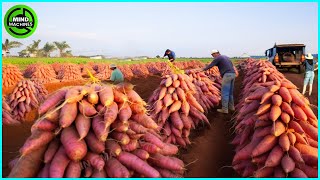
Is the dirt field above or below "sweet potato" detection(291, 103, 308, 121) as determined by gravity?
below

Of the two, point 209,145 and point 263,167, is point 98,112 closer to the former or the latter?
point 263,167

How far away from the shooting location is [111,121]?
3.06 meters

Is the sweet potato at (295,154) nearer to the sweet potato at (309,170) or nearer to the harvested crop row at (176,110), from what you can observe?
the sweet potato at (309,170)

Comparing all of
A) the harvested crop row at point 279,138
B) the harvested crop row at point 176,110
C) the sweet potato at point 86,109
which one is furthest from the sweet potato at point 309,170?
the sweet potato at point 86,109

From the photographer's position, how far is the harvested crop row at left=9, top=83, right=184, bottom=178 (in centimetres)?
288

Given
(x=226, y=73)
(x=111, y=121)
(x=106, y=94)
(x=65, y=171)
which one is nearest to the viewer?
(x=65, y=171)

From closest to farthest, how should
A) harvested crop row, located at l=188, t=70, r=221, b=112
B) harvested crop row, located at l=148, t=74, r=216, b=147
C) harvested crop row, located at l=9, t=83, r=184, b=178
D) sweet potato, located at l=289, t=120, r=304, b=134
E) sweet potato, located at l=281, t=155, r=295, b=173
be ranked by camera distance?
harvested crop row, located at l=9, t=83, r=184, b=178
sweet potato, located at l=281, t=155, r=295, b=173
sweet potato, located at l=289, t=120, r=304, b=134
harvested crop row, located at l=148, t=74, r=216, b=147
harvested crop row, located at l=188, t=70, r=221, b=112

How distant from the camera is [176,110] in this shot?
17.9ft

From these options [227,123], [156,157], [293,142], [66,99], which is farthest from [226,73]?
[66,99]

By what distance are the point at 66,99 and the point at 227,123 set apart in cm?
453

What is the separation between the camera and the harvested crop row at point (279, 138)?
3.65 meters

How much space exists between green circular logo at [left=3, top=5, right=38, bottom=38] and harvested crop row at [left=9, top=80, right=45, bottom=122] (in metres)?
4.18

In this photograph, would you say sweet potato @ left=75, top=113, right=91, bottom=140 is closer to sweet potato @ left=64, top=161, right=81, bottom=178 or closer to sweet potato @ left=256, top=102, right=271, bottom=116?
sweet potato @ left=64, top=161, right=81, bottom=178

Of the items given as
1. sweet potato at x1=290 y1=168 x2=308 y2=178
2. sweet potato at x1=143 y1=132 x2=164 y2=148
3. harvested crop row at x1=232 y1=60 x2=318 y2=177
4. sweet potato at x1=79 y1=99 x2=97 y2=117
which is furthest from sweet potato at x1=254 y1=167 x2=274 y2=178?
sweet potato at x1=79 y1=99 x2=97 y2=117
